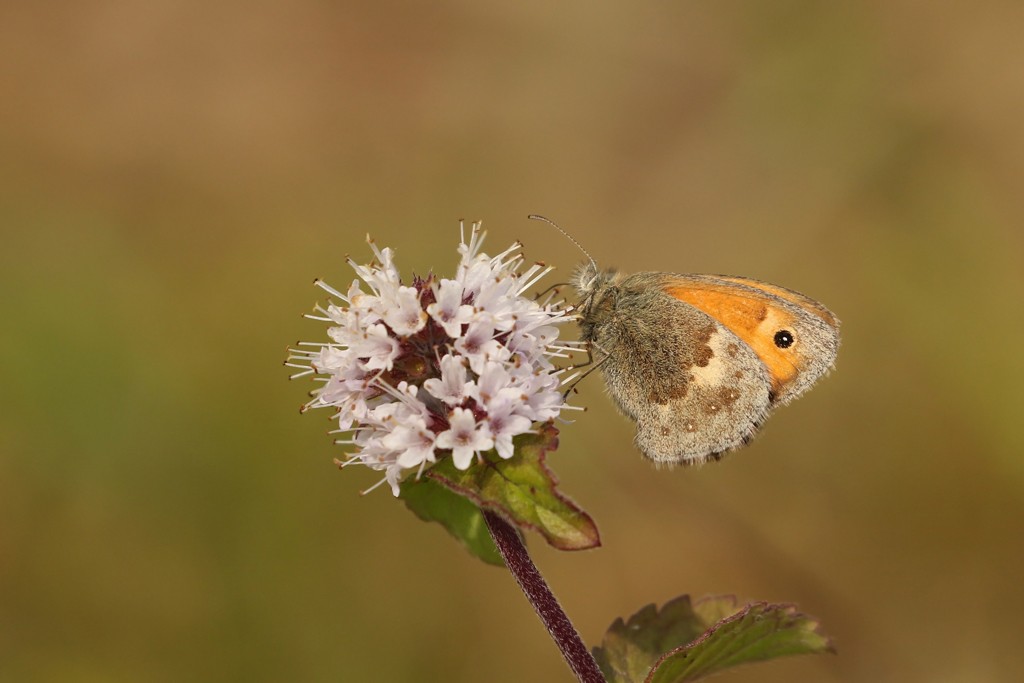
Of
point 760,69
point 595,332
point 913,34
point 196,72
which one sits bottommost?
point 595,332

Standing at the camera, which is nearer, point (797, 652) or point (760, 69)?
point (797, 652)

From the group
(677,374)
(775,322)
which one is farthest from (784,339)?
(677,374)

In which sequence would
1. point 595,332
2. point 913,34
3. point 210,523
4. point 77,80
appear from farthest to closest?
1. point 77,80
2. point 913,34
3. point 210,523
4. point 595,332

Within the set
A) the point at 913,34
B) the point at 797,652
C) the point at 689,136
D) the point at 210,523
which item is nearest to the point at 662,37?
the point at 689,136

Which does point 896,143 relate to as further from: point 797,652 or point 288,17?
point 288,17

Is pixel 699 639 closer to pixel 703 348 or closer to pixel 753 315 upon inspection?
pixel 703 348

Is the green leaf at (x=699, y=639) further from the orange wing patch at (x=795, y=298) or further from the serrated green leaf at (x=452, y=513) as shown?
the orange wing patch at (x=795, y=298)

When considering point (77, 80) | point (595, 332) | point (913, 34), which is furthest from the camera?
point (77, 80)
